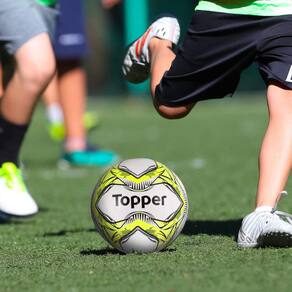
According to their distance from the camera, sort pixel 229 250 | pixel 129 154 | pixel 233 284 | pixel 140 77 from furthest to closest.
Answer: pixel 129 154 < pixel 140 77 < pixel 229 250 < pixel 233 284

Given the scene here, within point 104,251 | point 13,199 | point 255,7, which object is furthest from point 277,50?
point 13,199

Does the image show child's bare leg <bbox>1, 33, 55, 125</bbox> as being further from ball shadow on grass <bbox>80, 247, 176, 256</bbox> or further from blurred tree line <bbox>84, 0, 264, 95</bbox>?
blurred tree line <bbox>84, 0, 264, 95</bbox>

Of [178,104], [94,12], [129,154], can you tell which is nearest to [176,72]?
[178,104]

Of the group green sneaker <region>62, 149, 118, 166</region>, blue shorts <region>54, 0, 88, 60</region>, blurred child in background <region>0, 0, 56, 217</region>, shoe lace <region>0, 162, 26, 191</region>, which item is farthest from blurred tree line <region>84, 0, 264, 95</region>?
shoe lace <region>0, 162, 26, 191</region>

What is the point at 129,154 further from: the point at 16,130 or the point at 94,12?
the point at 94,12

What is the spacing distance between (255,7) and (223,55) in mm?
238

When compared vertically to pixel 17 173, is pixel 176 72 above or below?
above

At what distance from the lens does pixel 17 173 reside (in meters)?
4.92

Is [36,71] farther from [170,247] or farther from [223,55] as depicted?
[170,247]

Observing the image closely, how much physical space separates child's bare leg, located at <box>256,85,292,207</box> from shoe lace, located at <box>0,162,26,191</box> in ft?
4.75

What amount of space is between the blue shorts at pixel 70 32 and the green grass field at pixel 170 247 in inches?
36.8

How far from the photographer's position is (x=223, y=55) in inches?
160

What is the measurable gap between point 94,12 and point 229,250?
54.2ft

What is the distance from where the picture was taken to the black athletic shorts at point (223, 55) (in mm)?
3938
